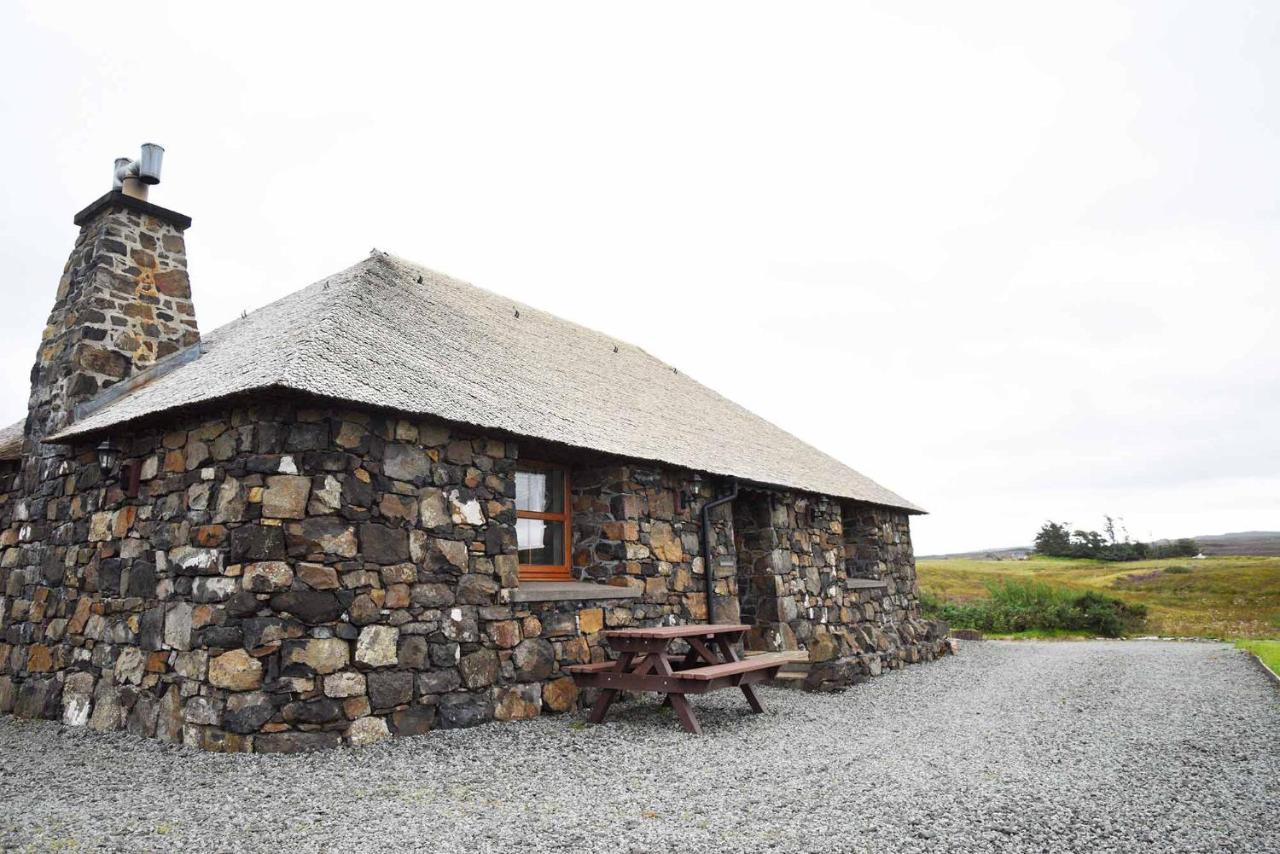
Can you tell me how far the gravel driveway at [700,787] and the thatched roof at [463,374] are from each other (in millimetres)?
2615

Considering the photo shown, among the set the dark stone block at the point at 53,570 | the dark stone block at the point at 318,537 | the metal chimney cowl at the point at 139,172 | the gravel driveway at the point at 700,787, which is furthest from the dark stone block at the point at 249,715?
the metal chimney cowl at the point at 139,172

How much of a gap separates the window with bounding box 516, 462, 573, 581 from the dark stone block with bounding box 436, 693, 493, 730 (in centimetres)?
166

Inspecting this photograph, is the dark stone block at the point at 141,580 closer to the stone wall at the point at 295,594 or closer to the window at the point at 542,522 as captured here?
the stone wall at the point at 295,594

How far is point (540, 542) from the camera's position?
26.7 ft

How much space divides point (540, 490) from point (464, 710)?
2.67 metres

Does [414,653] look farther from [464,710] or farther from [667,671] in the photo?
[667,671]

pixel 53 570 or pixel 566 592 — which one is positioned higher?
pixel 53 570

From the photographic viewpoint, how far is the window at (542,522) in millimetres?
7930

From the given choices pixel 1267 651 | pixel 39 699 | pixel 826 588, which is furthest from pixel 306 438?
pixel 1267 651

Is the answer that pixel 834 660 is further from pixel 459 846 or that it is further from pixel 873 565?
pixel 459 846

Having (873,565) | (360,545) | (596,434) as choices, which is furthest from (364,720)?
(873,565)

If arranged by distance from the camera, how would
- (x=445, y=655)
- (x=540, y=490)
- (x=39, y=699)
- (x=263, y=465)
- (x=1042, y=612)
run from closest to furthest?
(x=263, y=465) → (x=445, y=655) → (x=39, y=699) → (x=540, y=490) → (x=1042, y=612)

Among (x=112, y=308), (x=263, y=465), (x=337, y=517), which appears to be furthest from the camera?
(x=112, y=308)

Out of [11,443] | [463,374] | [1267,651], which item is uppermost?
[463,374]
